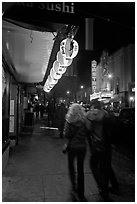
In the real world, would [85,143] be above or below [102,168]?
above

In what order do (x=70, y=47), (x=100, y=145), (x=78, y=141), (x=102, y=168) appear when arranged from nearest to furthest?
1. (x=78, y=141)
2. (x=100, y=145)
3. (x=102, y=168)
4. (x=70, y=47)

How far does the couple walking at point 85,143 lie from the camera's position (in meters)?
4.16

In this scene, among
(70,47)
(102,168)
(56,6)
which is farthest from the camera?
(70,47)

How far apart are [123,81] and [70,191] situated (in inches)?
1147

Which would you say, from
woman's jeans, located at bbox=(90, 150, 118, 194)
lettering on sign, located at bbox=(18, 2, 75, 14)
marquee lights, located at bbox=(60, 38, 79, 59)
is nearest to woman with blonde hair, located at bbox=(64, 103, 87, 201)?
woman's jeans, located at bbox=(90, 150, 118, 194)

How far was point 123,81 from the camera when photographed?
1253 inches

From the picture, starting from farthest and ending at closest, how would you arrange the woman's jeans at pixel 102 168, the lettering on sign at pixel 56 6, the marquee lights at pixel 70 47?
the marquee lights at pixel 70 47 < the woman's jeans at pixel 102 168 < the lettering on sign at pixel 56 6

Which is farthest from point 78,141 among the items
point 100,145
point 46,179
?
point 46,179

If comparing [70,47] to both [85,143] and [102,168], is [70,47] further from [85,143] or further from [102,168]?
[102,168]

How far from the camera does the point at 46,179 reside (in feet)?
16.5

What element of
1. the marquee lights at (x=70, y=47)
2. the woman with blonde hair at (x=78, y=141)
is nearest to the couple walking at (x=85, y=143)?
the woman with blonde hair at (x=78, y=141)

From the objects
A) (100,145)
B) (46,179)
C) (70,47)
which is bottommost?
(46,179)

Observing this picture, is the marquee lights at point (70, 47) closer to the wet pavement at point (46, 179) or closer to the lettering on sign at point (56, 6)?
the lettering on sign at point (56, 6)

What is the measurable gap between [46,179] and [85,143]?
1.57 metres
